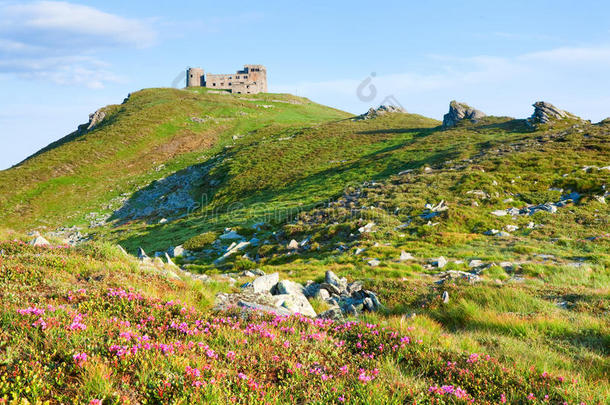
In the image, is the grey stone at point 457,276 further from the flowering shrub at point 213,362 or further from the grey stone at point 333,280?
the flowering shrub at point 213,362

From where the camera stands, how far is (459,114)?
6297 centimetres

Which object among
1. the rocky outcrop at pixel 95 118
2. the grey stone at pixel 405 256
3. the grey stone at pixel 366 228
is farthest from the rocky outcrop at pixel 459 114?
the rocky outcrop at pixel 95 118

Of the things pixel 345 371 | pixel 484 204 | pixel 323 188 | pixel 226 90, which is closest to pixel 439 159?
pixel 323 188

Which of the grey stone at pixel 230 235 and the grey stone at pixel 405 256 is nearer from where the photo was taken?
the grey stone at pixel 405 256

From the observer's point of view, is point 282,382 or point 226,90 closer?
point 282,382

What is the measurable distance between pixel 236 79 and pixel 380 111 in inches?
3318

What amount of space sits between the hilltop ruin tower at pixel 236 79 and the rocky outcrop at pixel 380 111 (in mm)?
65493

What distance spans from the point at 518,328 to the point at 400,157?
1408 inches

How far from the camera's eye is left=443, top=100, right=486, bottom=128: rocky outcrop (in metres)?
61.5

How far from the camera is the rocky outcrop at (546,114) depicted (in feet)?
153

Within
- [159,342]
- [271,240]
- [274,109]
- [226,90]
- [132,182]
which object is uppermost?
[226,90]

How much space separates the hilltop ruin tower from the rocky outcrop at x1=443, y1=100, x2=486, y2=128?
89360 mm

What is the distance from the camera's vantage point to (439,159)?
34375 mm

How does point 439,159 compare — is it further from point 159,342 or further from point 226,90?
point 226,90
